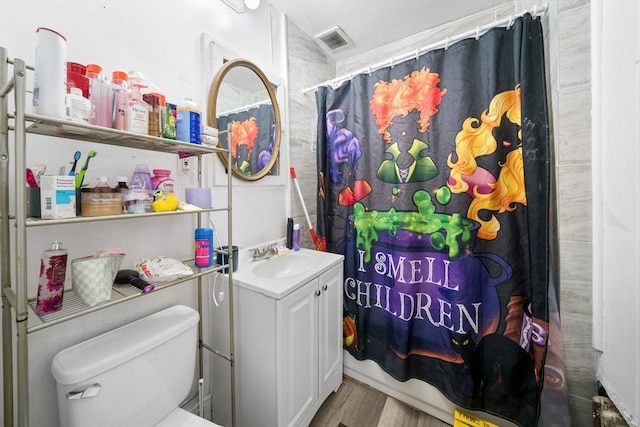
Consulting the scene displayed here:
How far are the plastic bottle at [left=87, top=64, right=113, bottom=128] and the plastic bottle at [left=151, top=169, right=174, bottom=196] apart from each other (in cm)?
21

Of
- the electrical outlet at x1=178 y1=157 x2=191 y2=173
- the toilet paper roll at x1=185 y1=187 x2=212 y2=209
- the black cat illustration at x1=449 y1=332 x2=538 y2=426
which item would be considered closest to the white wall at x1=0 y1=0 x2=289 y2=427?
the electrical outlet at x1=178 y1=157 x2=191 y2=173

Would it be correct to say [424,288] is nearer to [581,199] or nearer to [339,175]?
[581,199]

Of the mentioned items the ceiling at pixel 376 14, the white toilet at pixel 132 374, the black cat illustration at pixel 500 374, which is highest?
the ceiling at pixel 376 14

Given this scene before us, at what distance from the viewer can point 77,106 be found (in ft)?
1.98

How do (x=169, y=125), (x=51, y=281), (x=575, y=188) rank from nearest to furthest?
1. (x=51, y=281)
2. (x=169, y=125)
3. (x=575, y=188)

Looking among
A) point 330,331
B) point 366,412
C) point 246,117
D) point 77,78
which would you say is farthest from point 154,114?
point 366,412

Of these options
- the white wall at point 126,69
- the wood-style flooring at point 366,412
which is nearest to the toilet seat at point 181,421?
the white wall at point 126,69

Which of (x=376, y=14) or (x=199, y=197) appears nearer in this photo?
(x=199, y=197)

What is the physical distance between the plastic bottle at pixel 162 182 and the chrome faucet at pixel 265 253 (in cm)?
64

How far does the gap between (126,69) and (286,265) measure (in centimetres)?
117

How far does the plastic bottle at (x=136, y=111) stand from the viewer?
28.7 inches

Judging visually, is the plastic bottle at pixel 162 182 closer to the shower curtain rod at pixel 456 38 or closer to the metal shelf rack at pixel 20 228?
the metal shelf rack at pixel 20 228

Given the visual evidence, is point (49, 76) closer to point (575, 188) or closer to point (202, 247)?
point (202, 247)

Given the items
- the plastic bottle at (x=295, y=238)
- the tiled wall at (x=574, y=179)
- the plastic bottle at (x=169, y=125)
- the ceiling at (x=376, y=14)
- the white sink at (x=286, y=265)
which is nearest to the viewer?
the plastic bottle at (x=169, y=125)
